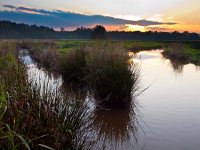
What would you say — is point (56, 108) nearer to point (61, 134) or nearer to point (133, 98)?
point (61, 134)

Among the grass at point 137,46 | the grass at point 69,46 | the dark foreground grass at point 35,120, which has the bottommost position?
the grass at point 137,46

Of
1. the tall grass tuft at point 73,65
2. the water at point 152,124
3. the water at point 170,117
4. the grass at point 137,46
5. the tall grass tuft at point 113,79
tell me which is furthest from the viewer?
the grass at point 137,46

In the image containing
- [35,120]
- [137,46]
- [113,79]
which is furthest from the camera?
[137,46]

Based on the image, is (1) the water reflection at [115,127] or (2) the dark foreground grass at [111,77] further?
(2) the dark foreground grass at [111,77]

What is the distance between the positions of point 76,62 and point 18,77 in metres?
9.09

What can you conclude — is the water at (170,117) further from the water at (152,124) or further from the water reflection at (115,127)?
the water reflection at (115,127)

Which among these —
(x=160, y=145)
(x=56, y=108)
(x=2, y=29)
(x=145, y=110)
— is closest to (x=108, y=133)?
(x=160, y=145)

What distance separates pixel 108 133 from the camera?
7.11 meters

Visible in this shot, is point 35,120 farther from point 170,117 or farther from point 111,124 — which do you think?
point 170,117

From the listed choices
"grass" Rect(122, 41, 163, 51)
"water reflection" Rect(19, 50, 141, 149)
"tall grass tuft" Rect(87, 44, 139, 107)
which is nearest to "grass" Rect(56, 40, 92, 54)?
"tall grass tuft" Rect(87, 44, 139, 107)

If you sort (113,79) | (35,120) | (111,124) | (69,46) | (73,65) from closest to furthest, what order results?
1. (35,120)
2. (111,124)
3. (113,79)
4. (73,65)
5. (69,46)

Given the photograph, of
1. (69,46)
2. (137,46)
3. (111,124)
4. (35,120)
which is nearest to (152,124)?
(111,124)


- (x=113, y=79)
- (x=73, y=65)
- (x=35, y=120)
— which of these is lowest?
(x=73, y=65)

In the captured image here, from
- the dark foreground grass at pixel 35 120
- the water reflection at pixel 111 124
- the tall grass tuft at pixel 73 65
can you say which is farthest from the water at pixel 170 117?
the tall grass tuft at pixel 73 65
